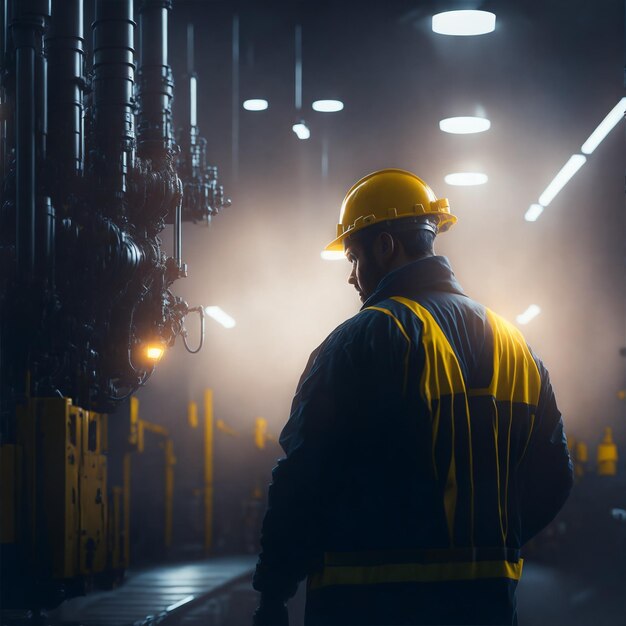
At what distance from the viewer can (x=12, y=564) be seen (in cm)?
696

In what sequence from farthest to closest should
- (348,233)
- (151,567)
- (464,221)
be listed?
(151,567) < (464,221) < (348,233)

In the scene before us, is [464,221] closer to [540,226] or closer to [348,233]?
[540,226]

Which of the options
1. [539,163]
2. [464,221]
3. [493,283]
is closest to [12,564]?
[539,163]

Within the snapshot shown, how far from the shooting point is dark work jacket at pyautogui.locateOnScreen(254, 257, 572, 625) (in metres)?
2.53

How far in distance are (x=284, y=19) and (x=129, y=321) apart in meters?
3.00

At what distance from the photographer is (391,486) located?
2.55 meters

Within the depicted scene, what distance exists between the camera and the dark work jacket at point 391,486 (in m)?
2.53

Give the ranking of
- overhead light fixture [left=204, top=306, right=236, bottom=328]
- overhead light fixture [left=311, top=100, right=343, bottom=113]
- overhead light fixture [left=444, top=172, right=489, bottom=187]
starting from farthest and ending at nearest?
overhead light fixture [left=204, top=306, right=236, bottom=328] < overhead light fixture [left=444, top=172, right=489, bottom=187] < overhead light fixture [left=311, top=100, right=343, bottom=113]

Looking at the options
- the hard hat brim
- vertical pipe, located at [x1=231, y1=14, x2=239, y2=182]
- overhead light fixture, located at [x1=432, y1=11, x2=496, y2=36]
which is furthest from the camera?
vertical pipe, located at [x1=231, y1=14, x2=239, y2=182]

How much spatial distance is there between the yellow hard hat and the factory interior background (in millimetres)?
4112

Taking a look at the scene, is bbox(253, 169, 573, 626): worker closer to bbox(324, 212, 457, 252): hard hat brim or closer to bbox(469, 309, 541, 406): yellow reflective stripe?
bbox(469, 309, 541, 406): yellow reflective stripe

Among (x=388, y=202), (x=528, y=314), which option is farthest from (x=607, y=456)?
(x=388, y=202)

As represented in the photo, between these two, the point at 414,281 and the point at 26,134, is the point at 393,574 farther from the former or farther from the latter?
the point at 26,134

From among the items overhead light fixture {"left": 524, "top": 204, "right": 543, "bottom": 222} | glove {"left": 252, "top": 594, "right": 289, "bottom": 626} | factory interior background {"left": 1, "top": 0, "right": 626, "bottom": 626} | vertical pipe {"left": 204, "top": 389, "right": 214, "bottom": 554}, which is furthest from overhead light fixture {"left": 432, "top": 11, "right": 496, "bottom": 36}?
vertical pipe {"left": 204, "top": 389, "right": 214, "bottom": 554}
